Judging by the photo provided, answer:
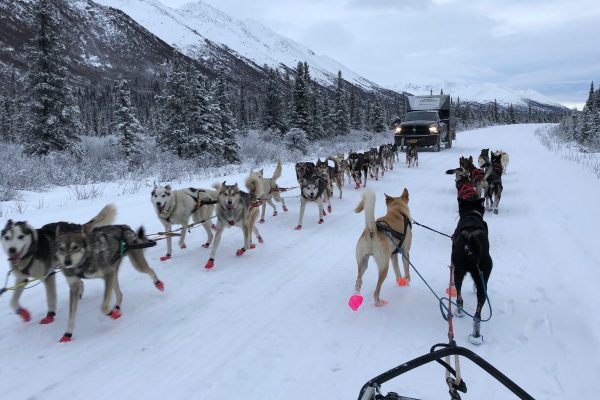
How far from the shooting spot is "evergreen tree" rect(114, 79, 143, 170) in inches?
801

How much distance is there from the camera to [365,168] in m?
12.8

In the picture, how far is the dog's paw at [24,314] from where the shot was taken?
13.3 feet

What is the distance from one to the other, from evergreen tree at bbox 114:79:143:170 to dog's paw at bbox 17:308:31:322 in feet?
56.2

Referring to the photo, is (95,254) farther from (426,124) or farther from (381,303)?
(426,124)

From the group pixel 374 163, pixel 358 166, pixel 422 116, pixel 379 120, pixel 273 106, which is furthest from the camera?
pixel 379 120

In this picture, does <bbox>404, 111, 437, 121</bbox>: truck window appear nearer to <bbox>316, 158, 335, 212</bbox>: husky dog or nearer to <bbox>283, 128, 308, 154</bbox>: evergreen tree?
<bbox>283, 128, 308, 154</bbox>: evergreen tree

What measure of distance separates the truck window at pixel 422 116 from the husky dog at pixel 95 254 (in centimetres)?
2051

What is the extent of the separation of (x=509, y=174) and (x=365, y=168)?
17.9 feet

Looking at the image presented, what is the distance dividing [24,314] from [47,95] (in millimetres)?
16326

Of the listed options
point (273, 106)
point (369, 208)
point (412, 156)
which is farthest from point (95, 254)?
point (273, 106)

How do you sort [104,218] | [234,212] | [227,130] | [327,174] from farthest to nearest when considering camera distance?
1. [227,130]
2. [327,174]
3. [234,212]
4. [104,218]

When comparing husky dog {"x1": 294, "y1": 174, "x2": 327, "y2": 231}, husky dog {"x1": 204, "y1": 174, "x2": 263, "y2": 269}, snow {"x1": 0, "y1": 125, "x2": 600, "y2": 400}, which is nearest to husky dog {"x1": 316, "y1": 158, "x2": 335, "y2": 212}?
husky dog {"x1": 294, "y1": 174, "x2": 327, "y2": 231}

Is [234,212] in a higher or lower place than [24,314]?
higher

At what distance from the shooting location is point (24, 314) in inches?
160
